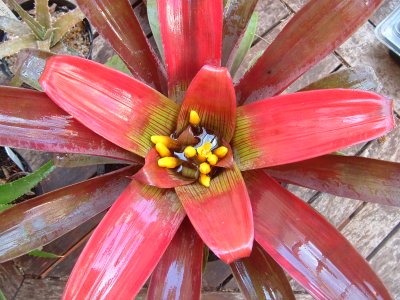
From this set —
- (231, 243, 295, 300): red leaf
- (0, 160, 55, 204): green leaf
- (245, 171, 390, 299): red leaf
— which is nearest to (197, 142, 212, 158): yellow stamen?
(245, 171, 390, 299): red leaf

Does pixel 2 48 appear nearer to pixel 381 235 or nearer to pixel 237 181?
pixel 237 181

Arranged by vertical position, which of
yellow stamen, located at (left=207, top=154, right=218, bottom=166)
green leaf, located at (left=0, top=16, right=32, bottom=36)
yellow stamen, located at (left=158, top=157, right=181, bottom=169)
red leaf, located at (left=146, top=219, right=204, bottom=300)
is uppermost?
yellow stamen, located at (left=207, top=154, right=218, bottom=166)

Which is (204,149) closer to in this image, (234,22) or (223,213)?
(223,213)

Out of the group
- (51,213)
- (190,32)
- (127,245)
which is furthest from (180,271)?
(190,32)

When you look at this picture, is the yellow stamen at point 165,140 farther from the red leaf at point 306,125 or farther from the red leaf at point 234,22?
the red leaf at point 234,22

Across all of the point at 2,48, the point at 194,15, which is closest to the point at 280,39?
the point at 194,15

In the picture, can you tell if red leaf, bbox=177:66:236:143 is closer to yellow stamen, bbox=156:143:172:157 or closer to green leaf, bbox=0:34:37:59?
yellow stamen, bbox=156:143:172:157
